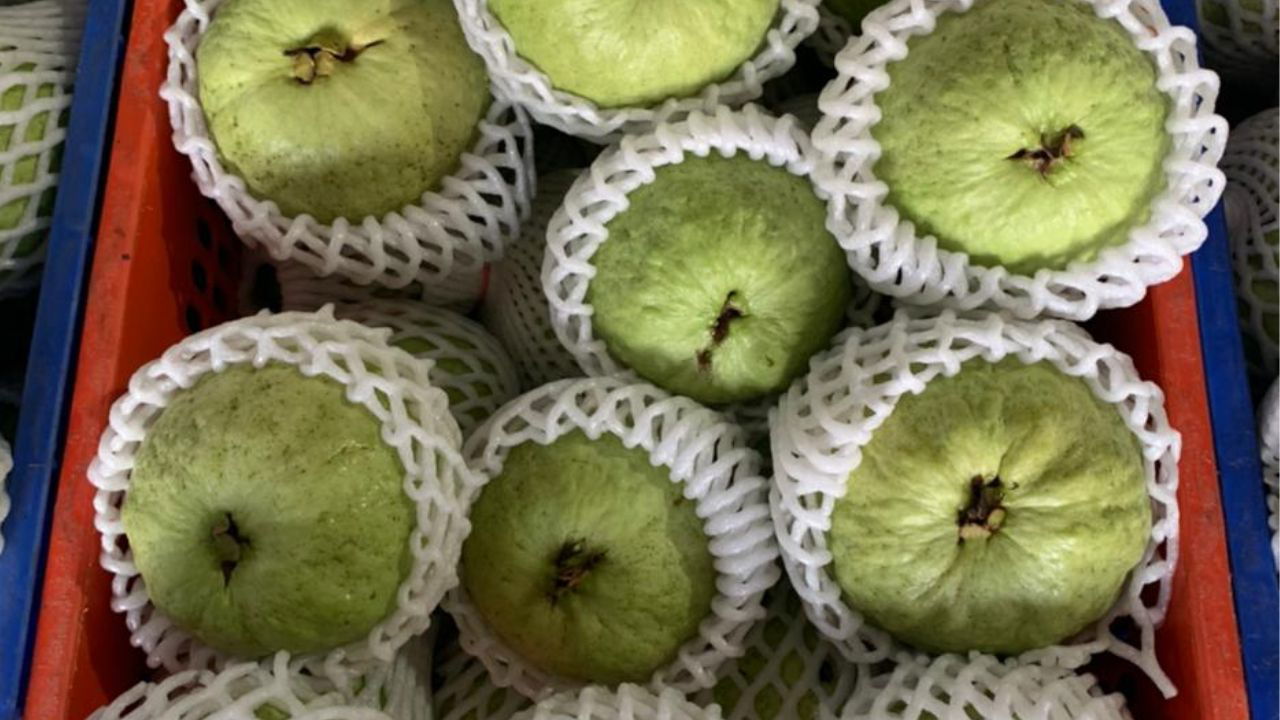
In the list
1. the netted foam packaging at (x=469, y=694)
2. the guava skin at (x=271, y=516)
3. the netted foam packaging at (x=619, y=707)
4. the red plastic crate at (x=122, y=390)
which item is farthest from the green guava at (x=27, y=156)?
the netted foam packaging at (x=619, y=707)

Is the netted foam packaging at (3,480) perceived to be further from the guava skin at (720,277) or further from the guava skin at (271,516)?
the guava skin at (720,277)

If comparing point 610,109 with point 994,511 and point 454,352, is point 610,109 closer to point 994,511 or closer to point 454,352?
point 454,352

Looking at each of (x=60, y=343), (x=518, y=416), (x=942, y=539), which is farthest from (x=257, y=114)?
(x=942, y=539)

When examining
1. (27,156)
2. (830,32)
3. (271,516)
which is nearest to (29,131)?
(27,156)

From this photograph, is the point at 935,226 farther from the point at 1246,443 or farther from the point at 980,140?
the point at 1246,443

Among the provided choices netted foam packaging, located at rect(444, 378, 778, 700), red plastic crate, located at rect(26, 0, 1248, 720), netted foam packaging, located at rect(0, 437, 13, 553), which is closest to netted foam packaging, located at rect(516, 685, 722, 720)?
netted foam packaging, located at rect(444, 378, 778, 700)

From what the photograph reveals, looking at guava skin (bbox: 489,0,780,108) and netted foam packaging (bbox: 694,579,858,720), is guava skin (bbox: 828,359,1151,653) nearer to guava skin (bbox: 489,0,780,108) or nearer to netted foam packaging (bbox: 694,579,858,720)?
netted foam packaging (bbox: 694,579,858,720)
